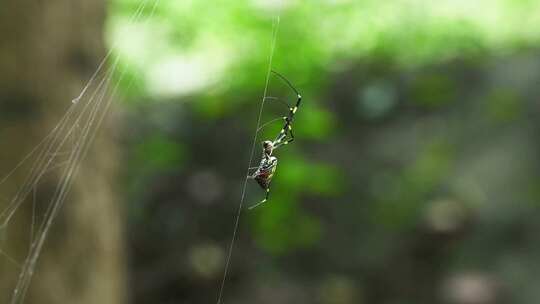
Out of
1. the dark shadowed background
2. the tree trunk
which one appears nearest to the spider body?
the tree trunk

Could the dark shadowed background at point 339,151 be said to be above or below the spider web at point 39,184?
above

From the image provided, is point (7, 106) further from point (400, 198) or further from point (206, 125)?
point (400, 198)

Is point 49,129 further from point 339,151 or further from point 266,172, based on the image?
point 339,151

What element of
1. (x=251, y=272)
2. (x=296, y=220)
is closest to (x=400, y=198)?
(x=296, y=220)

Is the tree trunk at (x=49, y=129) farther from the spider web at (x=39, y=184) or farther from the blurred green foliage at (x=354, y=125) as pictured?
the blurred green foliage at (x=354, y=125)

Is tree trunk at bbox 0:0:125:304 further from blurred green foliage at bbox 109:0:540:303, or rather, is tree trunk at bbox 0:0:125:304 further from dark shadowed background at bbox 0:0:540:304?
blurred green foliage at bbox 109:0:540:303

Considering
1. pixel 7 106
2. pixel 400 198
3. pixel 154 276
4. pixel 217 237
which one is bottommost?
pixel 7 106

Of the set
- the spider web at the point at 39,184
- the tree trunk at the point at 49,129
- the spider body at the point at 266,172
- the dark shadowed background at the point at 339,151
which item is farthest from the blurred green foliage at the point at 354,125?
the spider body at the point at 266,172
